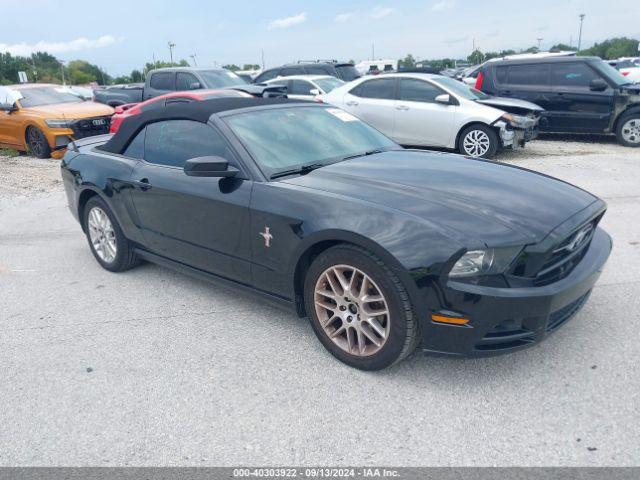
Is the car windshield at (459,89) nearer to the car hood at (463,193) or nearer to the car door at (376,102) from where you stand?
the car door at (376,102)

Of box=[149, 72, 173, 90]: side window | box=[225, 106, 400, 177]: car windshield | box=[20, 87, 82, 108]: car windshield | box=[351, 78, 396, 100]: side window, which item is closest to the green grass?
box=[20, 87, 82, 108]: car windshield

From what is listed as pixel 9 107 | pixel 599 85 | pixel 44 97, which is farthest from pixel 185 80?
pixel 599 85

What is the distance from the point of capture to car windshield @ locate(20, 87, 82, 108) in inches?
458

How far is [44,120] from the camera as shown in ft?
35.9

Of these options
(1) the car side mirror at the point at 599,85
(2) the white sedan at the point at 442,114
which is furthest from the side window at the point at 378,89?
(1) the car side mirror at the point at 599,85

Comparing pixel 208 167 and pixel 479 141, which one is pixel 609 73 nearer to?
pixel 479 141

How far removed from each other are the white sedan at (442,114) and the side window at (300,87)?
265 cm

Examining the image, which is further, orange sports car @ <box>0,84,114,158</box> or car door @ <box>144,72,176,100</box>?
car door @ <box>144,72,176,100</box>

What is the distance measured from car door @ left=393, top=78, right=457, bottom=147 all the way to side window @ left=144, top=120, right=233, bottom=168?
6351mm

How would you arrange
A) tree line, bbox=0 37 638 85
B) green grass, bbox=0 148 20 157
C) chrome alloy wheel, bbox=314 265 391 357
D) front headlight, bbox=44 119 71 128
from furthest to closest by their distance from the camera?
tree line, bbox=0 37 638 85, green grass, bbox=0 148 20 157, front headlight, bbox=44 119 71 128, chrome alloy wheel, bbox=314 265 391 357

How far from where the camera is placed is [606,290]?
3.99m

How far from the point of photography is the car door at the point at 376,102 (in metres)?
10.1

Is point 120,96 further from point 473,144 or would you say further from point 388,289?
point 388,289

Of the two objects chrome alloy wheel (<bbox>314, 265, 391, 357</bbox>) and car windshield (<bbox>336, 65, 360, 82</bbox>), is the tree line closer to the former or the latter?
car windshield (<bbox>336, 65, 360, 82</bbox>)
